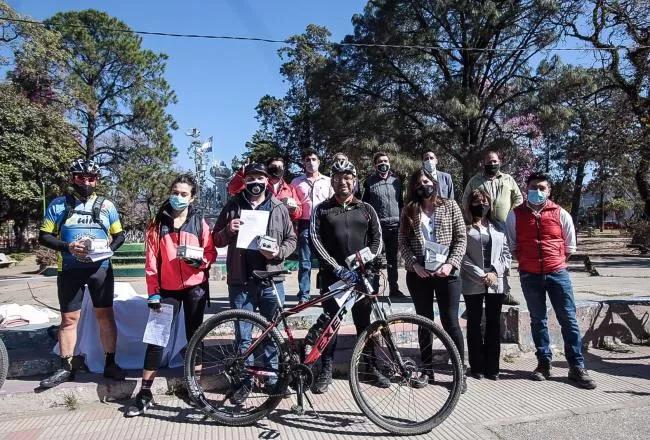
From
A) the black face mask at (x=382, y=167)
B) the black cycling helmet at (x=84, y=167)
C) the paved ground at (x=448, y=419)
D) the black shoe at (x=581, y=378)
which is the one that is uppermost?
the black face mask at (x=382, y=167)

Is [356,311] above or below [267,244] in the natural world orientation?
below

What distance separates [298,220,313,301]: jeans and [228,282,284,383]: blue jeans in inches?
74.7

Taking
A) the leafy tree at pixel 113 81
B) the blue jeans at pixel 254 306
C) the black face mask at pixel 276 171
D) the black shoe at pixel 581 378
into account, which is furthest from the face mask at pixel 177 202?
the leafy tree at pixel 113 81

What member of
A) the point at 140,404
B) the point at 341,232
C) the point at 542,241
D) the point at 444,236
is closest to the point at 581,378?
the point at 542,241

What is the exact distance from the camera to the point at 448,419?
382 cm

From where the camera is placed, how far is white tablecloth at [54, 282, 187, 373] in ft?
15.5

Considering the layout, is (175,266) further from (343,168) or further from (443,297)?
(443,297)

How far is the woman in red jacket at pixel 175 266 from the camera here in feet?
13.3

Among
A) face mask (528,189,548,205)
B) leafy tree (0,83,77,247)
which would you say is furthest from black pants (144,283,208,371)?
leafy tree (0,83,77,247)

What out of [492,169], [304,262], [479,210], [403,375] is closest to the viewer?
[403,375]

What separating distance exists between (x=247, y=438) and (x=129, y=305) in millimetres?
2168

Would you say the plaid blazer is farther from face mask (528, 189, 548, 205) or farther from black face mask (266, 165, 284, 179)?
black face mask (266, 165, 284, 179)

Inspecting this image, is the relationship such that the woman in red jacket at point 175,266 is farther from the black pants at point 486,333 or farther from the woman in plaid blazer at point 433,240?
the black pants at point 486,333

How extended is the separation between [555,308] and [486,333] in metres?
0.75
